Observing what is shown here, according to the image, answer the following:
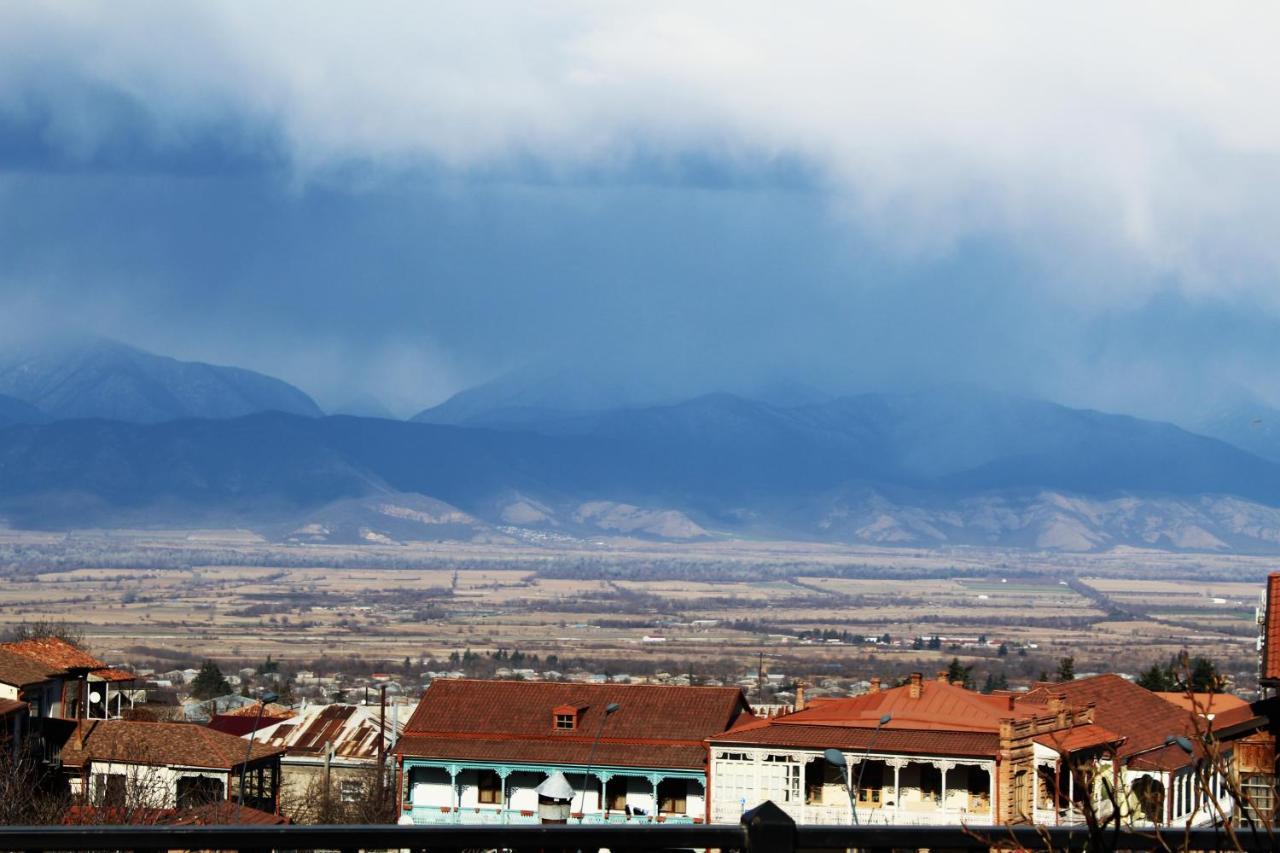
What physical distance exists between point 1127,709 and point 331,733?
28.4m

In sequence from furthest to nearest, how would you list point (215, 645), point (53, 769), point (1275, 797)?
point (215, 645) < point (53, 769) < point (1275, 797)

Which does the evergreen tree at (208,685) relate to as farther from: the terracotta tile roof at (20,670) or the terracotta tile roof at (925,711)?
the terracotta tile roof at (925,711)

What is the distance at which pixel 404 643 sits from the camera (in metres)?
192

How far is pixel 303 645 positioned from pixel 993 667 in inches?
2648

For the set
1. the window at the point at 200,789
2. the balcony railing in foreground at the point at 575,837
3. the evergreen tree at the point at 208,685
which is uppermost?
the evergreen tree at the point at 208,685

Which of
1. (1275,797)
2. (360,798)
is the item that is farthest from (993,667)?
(1275,797)

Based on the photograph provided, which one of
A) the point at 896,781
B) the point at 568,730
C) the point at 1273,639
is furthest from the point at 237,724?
the point at 1273,639

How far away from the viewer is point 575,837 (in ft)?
29.7

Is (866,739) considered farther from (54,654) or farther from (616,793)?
(54,654)

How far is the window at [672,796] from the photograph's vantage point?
1879 inches

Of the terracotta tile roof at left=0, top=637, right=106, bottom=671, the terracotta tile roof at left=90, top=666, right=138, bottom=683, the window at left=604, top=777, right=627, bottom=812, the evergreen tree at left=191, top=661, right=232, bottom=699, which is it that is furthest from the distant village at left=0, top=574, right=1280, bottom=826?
the evergreen tree at left=191, top=661, right=232, bottom=699

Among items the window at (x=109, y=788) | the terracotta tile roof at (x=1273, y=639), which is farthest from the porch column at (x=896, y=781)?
the window at (x=109, y=788)

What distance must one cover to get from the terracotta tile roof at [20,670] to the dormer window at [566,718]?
14.1 meters

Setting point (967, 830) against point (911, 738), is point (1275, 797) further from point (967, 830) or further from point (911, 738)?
point (911, 738)
